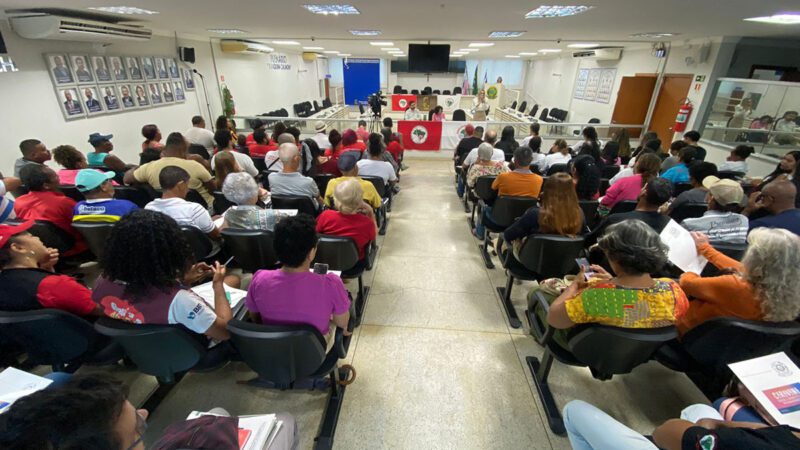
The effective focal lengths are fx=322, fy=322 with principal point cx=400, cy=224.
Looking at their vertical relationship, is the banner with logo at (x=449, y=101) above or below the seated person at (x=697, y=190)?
above

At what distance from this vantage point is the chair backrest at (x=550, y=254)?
2107 millimetres

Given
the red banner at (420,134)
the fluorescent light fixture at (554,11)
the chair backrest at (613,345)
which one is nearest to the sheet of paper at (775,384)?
the chair backrest at (613,345)

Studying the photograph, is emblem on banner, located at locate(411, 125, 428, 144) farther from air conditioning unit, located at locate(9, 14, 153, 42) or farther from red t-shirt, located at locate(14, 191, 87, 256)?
red t-shirt, located at locate(14, 191, 87, 256)

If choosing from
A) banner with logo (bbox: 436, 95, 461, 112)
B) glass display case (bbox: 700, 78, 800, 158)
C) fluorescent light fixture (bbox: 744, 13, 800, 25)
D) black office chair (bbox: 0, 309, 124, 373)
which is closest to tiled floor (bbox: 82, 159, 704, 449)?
black office chair (bbox: 0, 309, 124, 373)

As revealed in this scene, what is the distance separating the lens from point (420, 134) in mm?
7371

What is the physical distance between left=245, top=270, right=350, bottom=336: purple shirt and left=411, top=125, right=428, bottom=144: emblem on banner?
636 centimetres

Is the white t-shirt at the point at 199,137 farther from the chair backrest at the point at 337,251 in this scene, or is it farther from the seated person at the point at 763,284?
the seated person at the point at 763,284

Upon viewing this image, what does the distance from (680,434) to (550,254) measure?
1213mm

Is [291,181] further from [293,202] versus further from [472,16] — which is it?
[472,16]

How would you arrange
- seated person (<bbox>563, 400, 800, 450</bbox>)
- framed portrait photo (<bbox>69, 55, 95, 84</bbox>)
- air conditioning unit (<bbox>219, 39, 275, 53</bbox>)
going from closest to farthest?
seated person (<bbox>563, 400, 800, 450</bbox>), framed portrait photo (<bbox>69, 55, 95, 84</bbox>), air conditioning unit (<bbox>219, 39, 275, 53</bbox>)

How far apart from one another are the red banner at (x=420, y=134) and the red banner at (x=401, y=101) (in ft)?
21.9

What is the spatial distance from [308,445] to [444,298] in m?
1.54

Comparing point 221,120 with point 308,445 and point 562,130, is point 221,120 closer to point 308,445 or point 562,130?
point 308,445

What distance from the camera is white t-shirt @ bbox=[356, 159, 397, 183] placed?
3838 millimetres
